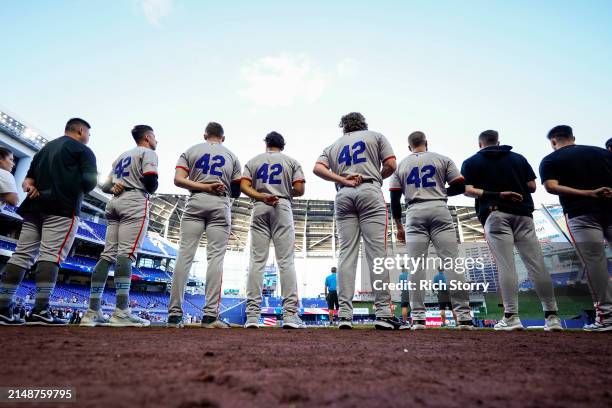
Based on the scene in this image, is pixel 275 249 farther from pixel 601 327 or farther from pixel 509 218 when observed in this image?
pixel 601 327

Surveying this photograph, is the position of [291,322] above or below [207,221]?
below

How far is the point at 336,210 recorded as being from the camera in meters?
2.91

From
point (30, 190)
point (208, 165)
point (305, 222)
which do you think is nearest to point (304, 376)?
point (208, 165)

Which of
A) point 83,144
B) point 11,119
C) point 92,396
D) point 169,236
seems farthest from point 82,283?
point 92,396

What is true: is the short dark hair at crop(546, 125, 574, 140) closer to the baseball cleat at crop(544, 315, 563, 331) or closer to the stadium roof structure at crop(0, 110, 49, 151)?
the baseball cleat at crop(544, 315, 563, 331)

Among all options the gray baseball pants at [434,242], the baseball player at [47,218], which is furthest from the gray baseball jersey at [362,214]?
the baseball player at [47,218]

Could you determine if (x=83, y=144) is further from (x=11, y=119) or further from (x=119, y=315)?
(x=11, y=119)

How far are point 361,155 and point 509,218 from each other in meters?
1.46

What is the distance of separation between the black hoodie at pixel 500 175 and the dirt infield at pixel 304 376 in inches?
75.2

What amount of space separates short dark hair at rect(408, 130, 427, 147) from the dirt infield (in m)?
2.43

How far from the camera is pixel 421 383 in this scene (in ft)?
2.49

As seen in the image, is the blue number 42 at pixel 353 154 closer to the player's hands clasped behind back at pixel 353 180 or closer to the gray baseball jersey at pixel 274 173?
the player's hands clasped behind back at pixel 353 180

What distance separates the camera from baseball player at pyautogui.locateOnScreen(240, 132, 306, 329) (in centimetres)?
293

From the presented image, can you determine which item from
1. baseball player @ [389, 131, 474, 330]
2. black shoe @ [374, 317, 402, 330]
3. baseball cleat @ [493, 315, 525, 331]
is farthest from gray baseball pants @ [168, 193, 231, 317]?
baseball cleat @ [493, 315, 525, 331]
